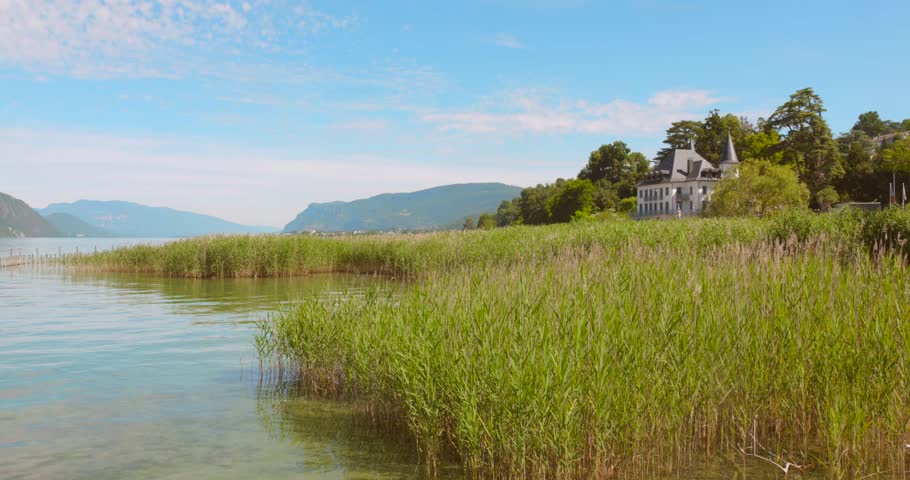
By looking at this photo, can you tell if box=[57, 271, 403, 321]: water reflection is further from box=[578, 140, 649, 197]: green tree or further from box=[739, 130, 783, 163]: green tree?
box=[578, 140, 649, 197]: green tree

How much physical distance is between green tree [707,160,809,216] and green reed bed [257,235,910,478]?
196 feet

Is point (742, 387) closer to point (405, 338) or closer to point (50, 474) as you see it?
point (405, 338)

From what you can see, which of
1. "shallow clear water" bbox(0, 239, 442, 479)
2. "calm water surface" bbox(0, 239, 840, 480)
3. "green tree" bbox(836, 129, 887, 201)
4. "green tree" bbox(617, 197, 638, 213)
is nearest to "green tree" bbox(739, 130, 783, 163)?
"green tree" bbox(836, 129, 887, 201)

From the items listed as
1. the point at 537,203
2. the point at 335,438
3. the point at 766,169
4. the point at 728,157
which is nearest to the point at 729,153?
the point at 728,157

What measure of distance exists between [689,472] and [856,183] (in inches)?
3583

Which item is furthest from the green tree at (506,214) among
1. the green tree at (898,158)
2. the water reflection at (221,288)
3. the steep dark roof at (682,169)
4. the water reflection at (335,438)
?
the water reflection at (335,438)

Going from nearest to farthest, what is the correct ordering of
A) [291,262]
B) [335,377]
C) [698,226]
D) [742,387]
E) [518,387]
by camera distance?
[518,387] → [742,387] → [335,377] → [698,226] → [291,262]

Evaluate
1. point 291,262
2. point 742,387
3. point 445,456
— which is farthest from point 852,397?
point 291,262

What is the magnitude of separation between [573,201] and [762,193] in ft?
157

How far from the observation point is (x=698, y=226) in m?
22.5

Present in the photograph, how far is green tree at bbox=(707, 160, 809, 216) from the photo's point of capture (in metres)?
64.4

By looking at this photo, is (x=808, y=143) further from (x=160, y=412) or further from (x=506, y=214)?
(x=506, y=214)

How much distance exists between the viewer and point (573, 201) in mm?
112375

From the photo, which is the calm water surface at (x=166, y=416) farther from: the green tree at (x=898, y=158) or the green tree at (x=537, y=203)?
the green tree at (x=537, y=203)
